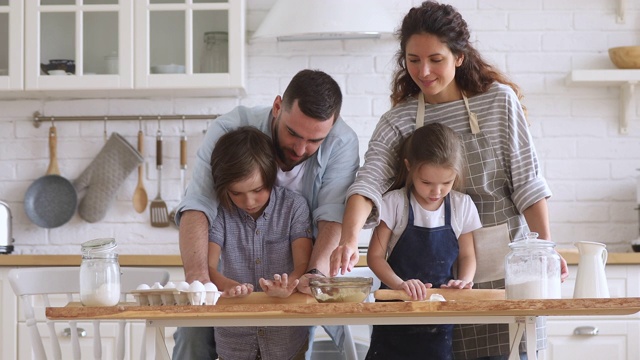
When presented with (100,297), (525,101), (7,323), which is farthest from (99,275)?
(525,101)

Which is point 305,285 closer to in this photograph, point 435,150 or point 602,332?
point 435,150

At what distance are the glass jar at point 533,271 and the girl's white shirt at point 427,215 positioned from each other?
40 centimetres

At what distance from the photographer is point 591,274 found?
1996 mm

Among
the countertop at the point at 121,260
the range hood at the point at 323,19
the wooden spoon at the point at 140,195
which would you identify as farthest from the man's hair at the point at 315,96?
the wooden spoon at the point at 140,195

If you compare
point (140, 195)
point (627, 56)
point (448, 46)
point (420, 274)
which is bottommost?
point (420, 274)

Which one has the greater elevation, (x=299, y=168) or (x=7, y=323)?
(x=299, y=168)

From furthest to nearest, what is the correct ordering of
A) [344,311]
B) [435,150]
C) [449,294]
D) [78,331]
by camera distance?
[78,331] < [435,150] < [449,294] < [344,311]

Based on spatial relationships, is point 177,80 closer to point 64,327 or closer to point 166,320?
point 64,327

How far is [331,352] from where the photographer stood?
2893mm

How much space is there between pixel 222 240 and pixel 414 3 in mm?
2124

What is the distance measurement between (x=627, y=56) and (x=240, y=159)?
2285mm

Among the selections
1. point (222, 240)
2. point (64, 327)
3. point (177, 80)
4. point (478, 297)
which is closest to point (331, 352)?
point (222, 240)

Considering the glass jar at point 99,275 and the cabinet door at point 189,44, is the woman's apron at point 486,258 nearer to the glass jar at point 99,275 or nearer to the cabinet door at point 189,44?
the glass jar at point 99,275

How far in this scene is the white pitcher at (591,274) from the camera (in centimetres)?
198
